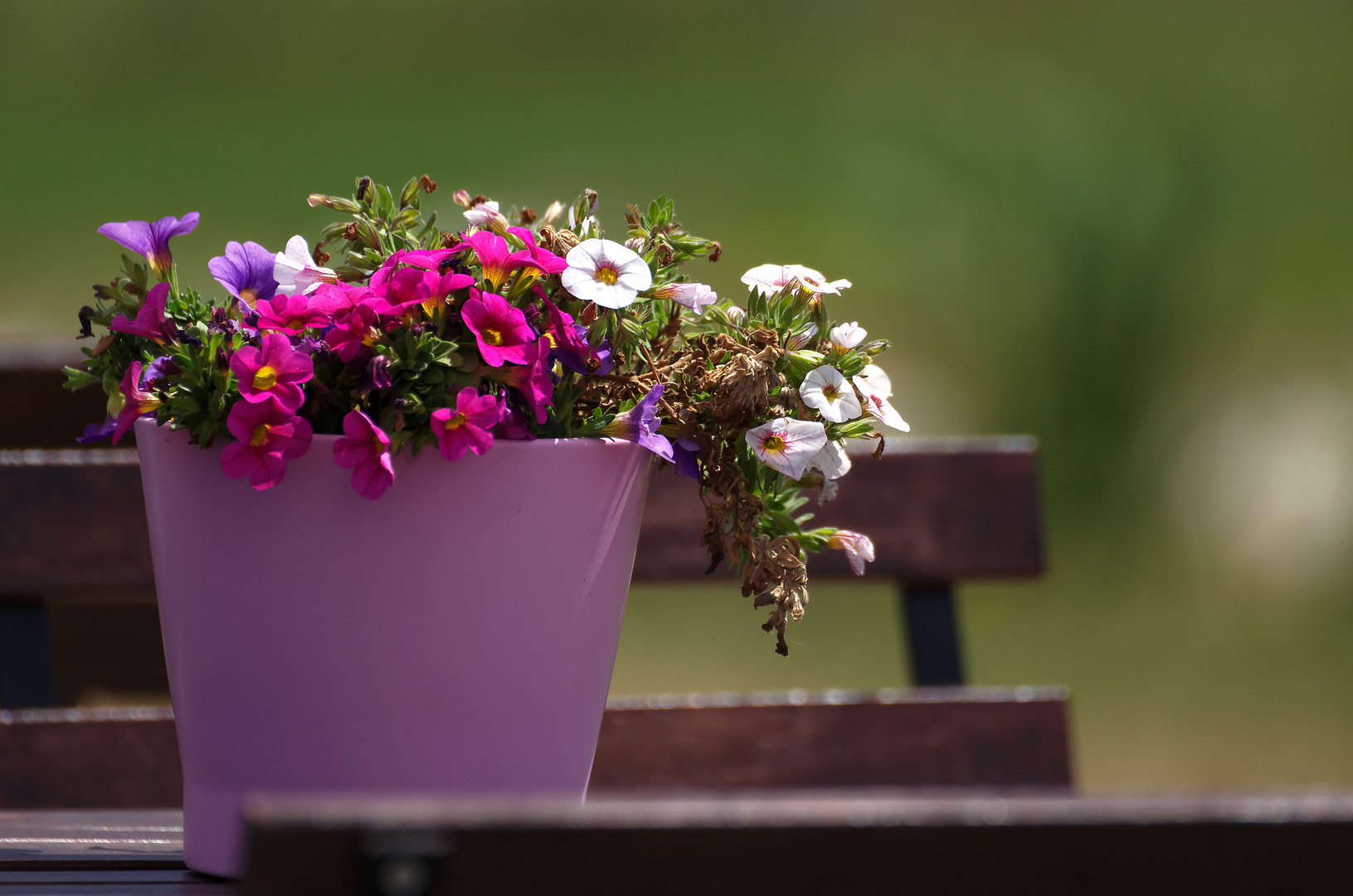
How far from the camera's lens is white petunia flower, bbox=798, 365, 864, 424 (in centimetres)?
57

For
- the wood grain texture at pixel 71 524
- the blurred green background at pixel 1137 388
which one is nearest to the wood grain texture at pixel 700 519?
the wood grain texture at pixel 71 524

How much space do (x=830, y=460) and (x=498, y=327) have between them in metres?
0.19

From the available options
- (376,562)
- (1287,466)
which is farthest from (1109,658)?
(376,562)

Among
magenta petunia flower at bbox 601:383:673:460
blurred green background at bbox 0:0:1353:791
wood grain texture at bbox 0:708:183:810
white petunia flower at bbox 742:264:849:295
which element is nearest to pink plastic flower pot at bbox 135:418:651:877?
magenta petunia flower at bbox 601:383:673:460

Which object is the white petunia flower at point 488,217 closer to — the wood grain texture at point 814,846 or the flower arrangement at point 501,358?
the flower arrangement at point 501,358

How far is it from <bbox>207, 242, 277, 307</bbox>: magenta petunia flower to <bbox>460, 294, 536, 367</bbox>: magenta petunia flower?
0.45 ft

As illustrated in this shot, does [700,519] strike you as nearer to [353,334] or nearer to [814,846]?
[353,334]

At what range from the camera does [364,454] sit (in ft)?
1.66

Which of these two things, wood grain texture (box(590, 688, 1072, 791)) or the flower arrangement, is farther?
wood grain texture (box(590, 688, 1072, 791))

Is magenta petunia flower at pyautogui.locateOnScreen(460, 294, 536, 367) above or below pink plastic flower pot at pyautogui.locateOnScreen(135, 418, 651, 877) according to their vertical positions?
above

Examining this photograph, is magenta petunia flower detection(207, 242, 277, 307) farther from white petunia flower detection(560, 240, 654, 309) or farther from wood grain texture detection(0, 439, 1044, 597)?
wood grain texture detection(0, 439, 1044, 597)

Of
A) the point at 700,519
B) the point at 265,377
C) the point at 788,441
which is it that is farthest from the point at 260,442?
the point at 700,519

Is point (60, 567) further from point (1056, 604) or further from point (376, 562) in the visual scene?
point (1056, 604)

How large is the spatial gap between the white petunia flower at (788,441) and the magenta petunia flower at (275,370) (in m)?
0.22
